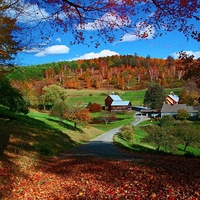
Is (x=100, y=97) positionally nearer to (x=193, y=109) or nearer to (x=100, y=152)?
(x=193, y=109)

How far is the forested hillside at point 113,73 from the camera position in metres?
139

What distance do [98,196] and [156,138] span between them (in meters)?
23.6

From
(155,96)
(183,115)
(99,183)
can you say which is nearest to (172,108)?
(183,115)

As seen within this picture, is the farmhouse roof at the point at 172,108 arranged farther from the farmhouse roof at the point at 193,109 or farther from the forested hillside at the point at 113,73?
the forested hillside at the point at 113,73

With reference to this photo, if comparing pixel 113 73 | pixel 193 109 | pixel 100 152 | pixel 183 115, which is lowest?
pixel 100 152

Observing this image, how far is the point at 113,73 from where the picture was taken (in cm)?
16538

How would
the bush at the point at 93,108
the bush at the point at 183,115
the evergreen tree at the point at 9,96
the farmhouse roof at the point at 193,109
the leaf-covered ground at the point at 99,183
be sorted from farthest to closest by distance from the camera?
the bush at the point at 93,108 → the farmhouse roof at the point at 193,109 → the bush at the point at 183,115 → the evergreen tree at the point at 9,96 → the leaf-covered ground at the point at 99,183

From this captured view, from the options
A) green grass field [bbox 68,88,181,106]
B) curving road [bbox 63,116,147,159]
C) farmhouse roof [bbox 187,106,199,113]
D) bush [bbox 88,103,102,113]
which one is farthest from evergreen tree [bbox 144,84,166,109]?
curving road [bbox 63,116,147,159]

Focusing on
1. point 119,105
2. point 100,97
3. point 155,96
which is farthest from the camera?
point 100,97

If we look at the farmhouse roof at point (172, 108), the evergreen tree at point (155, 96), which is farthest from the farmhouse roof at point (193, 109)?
the evergreen tree at point (155, 96)

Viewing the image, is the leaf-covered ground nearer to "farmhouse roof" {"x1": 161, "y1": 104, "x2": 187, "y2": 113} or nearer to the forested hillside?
"farmhouse roof" {"x1": 161, "y1": 104, "x2": 187, "y2": 113}

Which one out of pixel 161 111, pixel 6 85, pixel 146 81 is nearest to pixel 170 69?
pixel 146 81

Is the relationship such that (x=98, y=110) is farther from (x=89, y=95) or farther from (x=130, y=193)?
Result: (x=130, y=193)

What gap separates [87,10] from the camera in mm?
8117
